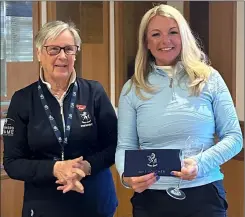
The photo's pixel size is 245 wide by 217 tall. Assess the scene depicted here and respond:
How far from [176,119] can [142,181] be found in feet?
0.81

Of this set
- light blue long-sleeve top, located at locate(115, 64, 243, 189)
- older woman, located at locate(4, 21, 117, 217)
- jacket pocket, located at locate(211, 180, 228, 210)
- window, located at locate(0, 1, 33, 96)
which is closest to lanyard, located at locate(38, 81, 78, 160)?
older woman, located at locate(4, 21, 117, 217)

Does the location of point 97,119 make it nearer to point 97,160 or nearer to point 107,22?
point 97,160

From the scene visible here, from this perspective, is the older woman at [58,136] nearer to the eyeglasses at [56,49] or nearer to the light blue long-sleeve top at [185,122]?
the eyeglasses at [56,49]

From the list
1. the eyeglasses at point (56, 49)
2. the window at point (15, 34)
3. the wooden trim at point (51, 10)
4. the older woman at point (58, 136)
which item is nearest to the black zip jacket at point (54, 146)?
the older woman at point (58, 136)

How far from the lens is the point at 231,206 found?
2.79 metres

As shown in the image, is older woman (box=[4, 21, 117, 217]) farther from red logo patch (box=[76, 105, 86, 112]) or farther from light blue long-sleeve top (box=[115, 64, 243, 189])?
light blue long-sleeve top (box=[115, 64, 243, 189])

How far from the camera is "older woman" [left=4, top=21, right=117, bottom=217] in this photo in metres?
1.74

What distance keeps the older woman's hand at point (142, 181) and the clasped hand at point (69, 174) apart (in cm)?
25

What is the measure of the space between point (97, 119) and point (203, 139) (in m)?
0.47

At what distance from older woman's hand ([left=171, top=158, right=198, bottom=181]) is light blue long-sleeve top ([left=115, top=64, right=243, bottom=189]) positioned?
0.03 m

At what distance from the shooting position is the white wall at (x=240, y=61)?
265cm

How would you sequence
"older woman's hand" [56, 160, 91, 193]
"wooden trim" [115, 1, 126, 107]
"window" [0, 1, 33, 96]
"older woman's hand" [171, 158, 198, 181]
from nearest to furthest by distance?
"older woman's hand" [171, 158, 198, 181], "older woman's hand" [56, 160, 91, 193], "window" [0, 1, 33, 96], "wooden trim" [115, 1, 126, 107]

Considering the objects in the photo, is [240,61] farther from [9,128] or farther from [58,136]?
[9,128]

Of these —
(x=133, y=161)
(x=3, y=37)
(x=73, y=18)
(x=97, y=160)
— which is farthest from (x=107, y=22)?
(x=133, y=161)
